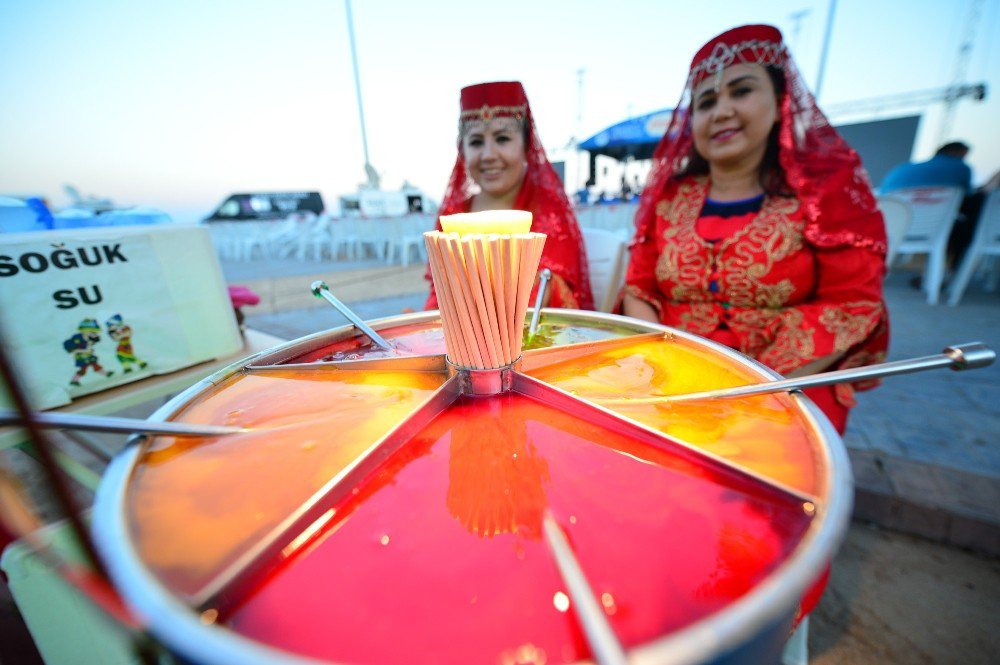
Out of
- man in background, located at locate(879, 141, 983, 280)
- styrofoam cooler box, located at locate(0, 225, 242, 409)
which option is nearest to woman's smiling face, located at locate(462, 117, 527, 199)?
styrofoam cooler box, located at locate(0, 225, 242, 409)

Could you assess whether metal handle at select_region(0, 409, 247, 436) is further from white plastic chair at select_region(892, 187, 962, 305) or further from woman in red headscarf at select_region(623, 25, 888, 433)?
white plastic chair at select_region(892, 187, 962, 305)

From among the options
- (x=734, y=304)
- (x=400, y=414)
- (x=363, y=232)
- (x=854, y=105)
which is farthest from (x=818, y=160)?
(x=854, y=105)

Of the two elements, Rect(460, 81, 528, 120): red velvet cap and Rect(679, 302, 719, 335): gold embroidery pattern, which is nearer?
Rect(679, 302, 719, 335): gold embroidery pattern

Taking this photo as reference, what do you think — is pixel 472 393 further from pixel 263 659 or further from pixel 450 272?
pixel 263 659

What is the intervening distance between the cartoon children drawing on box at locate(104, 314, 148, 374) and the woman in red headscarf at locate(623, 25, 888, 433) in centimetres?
219

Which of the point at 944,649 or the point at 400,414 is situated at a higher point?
the point at 400,414

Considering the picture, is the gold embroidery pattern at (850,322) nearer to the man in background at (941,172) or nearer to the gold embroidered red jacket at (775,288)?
the gold embroidered red jacket at (775,288)

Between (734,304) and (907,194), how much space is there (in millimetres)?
4644

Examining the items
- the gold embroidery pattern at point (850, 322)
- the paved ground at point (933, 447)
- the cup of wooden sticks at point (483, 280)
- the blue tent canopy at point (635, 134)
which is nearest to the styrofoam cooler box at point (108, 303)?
the cup of wooden sticks at point (483, 280)

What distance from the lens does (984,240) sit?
13.8 ft

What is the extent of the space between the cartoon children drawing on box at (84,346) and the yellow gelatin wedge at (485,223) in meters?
1.68

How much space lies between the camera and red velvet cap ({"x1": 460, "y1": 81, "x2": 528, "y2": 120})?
7.01ft

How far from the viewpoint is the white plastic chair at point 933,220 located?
432 cm

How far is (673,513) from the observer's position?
0.50 meters
